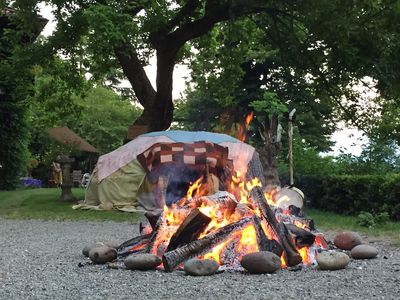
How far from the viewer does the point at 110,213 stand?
15.6 metres

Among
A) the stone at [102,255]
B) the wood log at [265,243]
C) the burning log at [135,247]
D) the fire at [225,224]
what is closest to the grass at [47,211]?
the burning log at [135,247]

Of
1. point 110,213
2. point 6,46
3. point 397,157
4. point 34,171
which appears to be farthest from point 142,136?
point 34,171

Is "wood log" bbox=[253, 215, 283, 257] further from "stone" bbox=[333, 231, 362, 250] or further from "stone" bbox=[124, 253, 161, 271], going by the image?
"stone" bbox=[333, 231, 362, 250]

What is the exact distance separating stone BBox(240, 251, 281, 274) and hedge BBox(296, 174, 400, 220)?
8.20 metres

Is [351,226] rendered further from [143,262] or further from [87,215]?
[143,262]

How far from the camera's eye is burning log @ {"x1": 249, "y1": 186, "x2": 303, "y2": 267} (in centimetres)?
664

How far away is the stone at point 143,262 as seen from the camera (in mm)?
6480

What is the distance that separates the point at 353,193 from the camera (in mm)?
15984

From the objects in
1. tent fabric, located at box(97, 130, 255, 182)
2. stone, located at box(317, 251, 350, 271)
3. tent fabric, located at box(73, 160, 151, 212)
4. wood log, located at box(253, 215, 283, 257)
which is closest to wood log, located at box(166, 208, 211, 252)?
wood log, located at box(253, 215, 283, 257)

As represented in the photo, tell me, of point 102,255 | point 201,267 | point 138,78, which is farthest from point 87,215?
point 201,267

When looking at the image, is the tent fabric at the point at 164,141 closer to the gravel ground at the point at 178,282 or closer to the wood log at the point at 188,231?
the gravel ground at the point at 178,282

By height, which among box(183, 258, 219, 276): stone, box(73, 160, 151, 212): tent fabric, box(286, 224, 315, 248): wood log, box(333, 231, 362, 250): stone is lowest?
box(183, 258, 219, 276): stone

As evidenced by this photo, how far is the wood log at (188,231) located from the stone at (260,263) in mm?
763

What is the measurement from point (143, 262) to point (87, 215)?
8803mm
